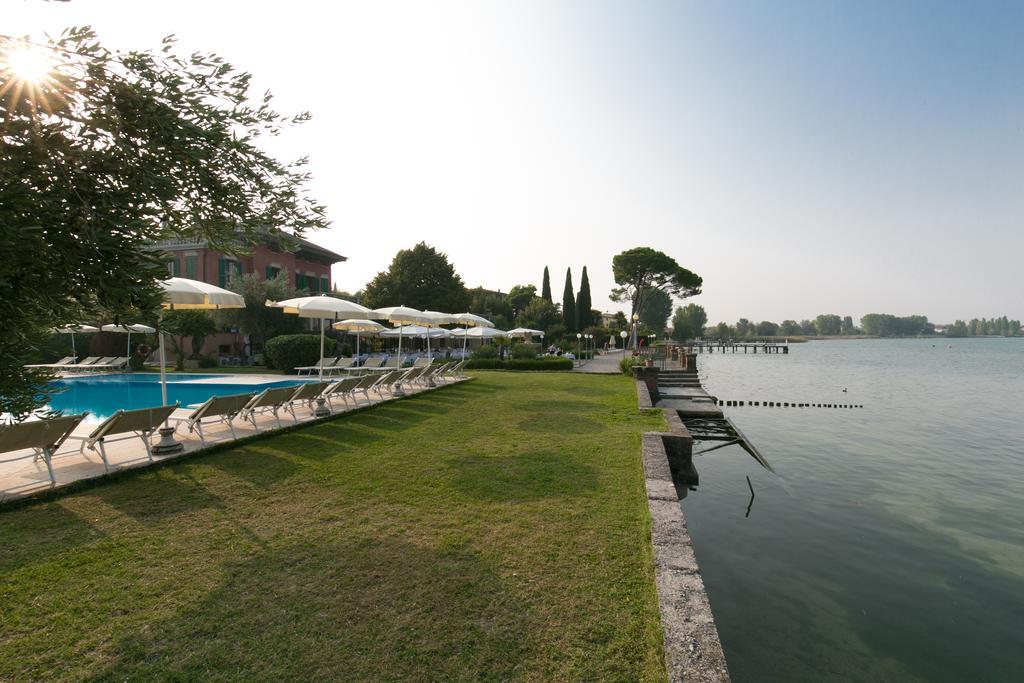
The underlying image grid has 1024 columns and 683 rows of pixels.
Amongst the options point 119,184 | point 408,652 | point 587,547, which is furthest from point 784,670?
point 119,184

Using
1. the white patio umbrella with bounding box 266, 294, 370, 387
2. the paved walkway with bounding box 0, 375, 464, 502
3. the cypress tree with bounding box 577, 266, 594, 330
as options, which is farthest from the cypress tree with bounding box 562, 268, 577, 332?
the paved walkway with bounding box 0, 375, 464, 502

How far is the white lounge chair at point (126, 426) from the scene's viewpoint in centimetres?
594

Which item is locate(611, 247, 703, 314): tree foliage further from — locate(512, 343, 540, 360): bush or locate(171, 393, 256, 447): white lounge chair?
locate(171, 393, 256, 447): white lounge chair

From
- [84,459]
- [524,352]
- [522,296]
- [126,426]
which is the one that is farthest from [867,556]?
[522,296]

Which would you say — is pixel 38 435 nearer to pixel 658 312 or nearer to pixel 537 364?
pixel 537 364

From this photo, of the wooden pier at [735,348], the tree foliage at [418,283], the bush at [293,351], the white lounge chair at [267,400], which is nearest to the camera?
the white lounge chair at [267,400]

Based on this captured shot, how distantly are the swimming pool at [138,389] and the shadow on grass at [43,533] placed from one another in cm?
778

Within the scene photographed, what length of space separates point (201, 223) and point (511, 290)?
79775mm

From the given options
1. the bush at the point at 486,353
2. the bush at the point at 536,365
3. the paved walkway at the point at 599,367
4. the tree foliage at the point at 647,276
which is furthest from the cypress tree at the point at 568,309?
the bush at the point at 536,365

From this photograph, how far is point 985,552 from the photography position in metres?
6.80

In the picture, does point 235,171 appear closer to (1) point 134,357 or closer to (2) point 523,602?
(2) point 523,602

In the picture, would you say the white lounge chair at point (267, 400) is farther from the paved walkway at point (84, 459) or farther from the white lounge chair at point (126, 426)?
the white lounge chair at point (126, 426)

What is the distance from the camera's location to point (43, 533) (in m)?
4.25

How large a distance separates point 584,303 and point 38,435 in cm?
4964
